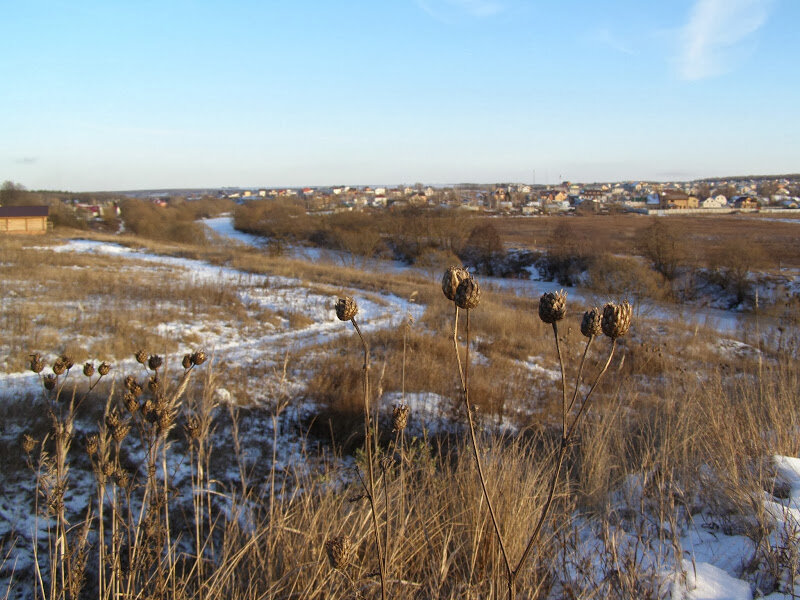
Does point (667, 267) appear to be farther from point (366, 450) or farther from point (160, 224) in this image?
point (160, 224)

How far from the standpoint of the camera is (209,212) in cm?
8394

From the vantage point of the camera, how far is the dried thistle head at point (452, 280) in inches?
38.8

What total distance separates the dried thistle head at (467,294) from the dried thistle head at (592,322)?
306 mm

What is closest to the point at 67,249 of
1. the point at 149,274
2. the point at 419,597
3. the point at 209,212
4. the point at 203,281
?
the point at 149,274

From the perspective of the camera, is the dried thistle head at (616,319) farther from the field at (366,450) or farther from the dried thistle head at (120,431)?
the dried thistle head at (120,431)

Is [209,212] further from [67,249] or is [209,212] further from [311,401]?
[311,401]

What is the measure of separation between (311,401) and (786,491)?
17.6 feet

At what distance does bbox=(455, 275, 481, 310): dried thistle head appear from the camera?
0.93 metres

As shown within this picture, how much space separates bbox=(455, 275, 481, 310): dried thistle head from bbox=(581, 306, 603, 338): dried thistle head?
0.31m

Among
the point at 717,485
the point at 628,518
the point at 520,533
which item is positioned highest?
the point at 520,533

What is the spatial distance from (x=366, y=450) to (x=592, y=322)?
59 centimetres

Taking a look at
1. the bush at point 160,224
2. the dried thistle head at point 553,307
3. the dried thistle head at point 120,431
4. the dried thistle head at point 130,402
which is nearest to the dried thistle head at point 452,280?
the dried thistle head at point 553,307

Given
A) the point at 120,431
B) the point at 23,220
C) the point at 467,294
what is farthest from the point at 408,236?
the point at 467,294

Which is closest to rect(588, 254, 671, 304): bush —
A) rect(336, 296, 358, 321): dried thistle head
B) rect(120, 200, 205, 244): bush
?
rect(336, 296, 358, 321): dried thistle head
